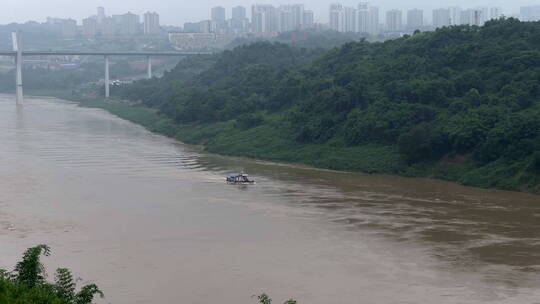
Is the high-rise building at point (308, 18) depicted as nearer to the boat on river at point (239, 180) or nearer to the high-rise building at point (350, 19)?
the high-rise building at point (350, 19)

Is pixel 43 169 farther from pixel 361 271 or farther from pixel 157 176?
pixel 361 271

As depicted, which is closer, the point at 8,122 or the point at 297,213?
the point at 297,213

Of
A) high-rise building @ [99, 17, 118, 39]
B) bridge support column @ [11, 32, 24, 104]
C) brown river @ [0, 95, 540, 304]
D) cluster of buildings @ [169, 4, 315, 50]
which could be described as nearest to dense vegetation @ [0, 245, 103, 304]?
brown river @ [0, 95, 540, 304]

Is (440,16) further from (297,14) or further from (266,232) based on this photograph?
(266,232)

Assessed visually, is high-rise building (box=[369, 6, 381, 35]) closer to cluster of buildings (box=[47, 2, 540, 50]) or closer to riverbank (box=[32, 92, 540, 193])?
cluster of buildings (box=[47, 2, 540, 50])

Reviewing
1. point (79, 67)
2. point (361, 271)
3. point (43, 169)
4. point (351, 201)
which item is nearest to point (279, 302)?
point (361, 271)
